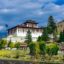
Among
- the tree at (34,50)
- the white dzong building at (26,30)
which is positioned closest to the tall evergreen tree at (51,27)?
the white dzong building at (26,30)

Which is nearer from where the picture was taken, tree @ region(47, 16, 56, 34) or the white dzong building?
tree @ region(47, 16, 56, 34)

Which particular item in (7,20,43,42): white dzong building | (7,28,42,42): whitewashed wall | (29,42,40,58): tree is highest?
(7,20,43,42): white dzong building

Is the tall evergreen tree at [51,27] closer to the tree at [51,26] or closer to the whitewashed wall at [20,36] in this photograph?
the tree at [51,26]

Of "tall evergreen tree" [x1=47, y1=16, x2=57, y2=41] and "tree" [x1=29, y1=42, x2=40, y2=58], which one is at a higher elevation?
"tall evergreen tree" [x1=47, y1=16, x2=57, y2=41]

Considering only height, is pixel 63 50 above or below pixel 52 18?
below

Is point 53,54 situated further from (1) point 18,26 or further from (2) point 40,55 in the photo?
(1) point 18,26

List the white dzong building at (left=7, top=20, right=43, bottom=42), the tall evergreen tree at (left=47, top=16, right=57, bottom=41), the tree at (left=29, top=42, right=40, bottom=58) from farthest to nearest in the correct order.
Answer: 1. the white dzong building at (left=7, top=20, right=43, bottom=42)
2. the tall evergreen tree at (left=47, top=16, right=57, bottom=41)
3. the tree at (left=29, top=42, right=40, bottom=58)

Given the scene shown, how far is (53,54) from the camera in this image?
271 feet

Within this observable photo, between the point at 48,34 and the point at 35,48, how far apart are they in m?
36.2

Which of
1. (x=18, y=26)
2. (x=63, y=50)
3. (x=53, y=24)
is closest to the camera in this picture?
(x=63, y=50)

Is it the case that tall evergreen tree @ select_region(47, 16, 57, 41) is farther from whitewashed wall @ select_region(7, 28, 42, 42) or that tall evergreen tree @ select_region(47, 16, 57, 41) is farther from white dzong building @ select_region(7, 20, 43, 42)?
white dzong building @ select_region(7, 20, 43, 42)

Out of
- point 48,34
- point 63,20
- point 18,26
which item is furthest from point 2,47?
point 63,20

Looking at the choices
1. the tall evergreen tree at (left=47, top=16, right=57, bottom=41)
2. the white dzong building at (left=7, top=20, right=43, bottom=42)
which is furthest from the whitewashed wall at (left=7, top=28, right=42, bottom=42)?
the tall evergreen tree at (left=47, top=16, right=57, bottom=41)

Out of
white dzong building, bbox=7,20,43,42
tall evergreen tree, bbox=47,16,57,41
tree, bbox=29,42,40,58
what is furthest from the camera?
white dzong building, bbox=7,20,43,42
